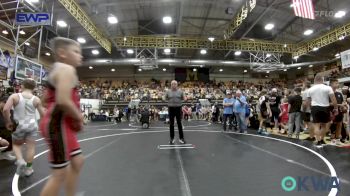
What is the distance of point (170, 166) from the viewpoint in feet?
12.8

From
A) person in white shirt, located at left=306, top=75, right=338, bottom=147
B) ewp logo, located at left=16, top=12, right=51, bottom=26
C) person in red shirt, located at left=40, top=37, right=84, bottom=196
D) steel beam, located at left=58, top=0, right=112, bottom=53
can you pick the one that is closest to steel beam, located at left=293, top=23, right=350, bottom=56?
person in white shirt, located at left=306, top=75, right=338, bottom=147

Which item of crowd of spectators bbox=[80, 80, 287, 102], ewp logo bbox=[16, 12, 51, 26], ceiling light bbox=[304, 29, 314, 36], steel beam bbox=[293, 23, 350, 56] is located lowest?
crowd of spectators bbox=[80, 80, 287, 102]

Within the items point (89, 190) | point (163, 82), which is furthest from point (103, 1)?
point (163, 82)

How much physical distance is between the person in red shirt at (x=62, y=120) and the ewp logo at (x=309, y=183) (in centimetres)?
224

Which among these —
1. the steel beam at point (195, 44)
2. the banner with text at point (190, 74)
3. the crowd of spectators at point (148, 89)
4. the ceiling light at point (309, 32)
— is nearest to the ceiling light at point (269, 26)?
the steel beam at point (195, 44)

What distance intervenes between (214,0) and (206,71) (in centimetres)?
1638

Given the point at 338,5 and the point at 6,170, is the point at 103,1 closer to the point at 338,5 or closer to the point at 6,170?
the point at 6,170

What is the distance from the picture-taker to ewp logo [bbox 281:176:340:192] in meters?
2.78

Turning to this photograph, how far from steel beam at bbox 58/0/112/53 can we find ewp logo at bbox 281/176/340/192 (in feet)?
39.4

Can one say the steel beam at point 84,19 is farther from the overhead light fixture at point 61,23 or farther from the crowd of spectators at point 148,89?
the crowd of spectators at point 148,89

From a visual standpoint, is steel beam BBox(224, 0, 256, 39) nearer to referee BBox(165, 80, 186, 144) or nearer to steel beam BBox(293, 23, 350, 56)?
steel beam BBox(293, 23, 350, 56)

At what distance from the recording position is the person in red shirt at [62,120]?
1.71m

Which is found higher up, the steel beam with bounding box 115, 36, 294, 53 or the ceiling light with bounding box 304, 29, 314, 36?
the ceiling light with bounding box 304, 29, 314, 36

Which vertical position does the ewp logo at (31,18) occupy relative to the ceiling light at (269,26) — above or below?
below
